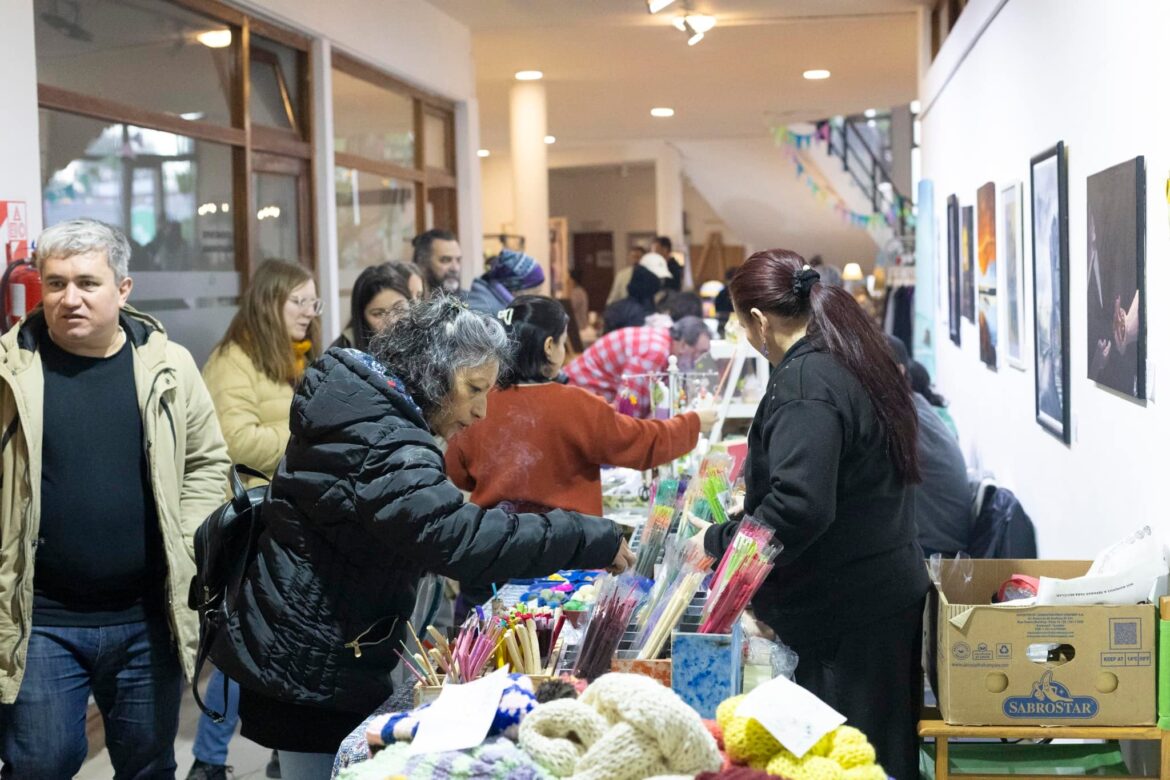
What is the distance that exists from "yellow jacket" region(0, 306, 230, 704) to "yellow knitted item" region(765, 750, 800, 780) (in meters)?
1.57

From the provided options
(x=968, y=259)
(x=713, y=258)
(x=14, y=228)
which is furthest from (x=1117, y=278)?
(x=713, y=258)

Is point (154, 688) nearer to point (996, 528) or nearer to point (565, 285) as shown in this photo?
point (996, 528)

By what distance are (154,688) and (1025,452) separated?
311 centimetres

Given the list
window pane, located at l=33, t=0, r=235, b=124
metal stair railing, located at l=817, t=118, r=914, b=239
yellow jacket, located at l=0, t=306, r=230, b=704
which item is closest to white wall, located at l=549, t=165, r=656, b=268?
metal stair railing, located at l=817, t=118, r=914, b=239

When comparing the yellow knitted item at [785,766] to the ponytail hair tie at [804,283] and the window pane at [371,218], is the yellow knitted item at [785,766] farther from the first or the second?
the window pane at [371,218]

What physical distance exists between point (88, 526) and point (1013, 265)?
3.39 meters

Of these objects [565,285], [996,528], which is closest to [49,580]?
[996,528]

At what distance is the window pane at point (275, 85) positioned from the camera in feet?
19.3

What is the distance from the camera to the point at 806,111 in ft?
46.8

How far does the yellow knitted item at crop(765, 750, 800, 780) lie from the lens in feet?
5.52

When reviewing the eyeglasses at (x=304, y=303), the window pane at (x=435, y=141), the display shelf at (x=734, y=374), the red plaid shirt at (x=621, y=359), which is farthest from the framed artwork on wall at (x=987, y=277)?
the window pane at (x=435, y=141)

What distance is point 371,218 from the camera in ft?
24.2

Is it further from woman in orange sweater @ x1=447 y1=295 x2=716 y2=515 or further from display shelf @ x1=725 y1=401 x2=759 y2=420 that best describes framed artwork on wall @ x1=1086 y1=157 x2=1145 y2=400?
display shelf @ x1=725 y1=401 x2=759 y2=420

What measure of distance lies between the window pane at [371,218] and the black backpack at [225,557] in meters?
4.56
